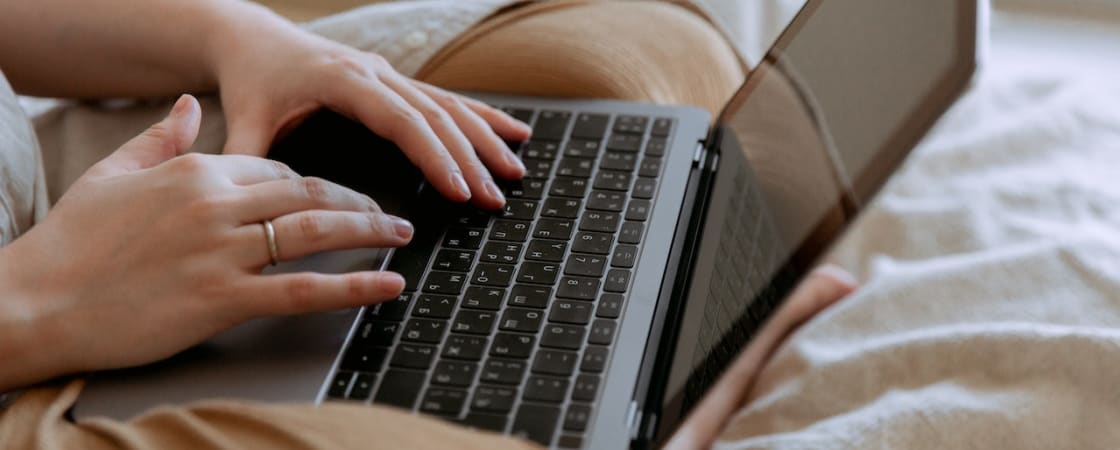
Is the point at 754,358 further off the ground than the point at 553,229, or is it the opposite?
the point at 553,229

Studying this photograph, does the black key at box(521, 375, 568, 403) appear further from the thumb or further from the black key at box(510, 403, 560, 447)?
the thumb

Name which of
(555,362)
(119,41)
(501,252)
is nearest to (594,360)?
(555,362)

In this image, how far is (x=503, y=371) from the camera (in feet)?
2.16

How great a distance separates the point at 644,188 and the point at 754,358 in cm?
18

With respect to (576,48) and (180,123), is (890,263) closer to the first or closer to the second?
(576,48)

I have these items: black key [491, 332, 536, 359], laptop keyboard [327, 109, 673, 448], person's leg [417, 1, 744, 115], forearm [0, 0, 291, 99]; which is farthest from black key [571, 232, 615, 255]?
forearm [0, 0, 291, 99]

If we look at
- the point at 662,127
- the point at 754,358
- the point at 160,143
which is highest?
the point at 160,143

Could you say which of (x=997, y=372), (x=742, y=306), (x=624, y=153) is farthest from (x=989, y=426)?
(x=624, y=153)

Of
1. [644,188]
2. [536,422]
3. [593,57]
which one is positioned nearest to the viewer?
[536,422]

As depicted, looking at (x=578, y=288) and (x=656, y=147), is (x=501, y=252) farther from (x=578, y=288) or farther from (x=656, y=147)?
(x=656, y=147)

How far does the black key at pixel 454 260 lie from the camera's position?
2.44ft

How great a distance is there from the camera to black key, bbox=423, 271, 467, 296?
723mm

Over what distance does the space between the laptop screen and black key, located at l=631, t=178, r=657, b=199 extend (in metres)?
0.04

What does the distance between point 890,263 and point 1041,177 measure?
16cm
